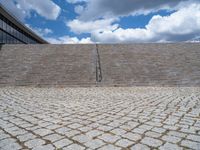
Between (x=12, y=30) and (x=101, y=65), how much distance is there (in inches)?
765

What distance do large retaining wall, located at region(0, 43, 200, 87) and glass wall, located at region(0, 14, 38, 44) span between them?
7.25m

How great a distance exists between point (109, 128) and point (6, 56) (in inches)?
626

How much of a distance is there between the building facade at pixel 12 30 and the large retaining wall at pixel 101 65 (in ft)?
25.1

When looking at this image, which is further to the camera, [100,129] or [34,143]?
[100,129]

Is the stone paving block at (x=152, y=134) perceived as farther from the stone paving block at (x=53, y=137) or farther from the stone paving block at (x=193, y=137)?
the stone paving block at (x=53, y=137)

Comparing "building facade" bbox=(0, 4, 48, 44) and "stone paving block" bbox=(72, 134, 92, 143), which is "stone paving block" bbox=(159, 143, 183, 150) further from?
"building facade" bbox=(0, 4, 48, 44)

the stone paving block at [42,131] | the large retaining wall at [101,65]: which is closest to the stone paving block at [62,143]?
the stone paving block at [42,131]

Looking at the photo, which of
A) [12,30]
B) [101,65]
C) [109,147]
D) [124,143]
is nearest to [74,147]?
[109,147]

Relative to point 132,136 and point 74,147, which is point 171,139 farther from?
point 74,147

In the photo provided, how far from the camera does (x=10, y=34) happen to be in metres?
28.3

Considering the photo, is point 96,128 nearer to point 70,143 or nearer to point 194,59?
point 70,143

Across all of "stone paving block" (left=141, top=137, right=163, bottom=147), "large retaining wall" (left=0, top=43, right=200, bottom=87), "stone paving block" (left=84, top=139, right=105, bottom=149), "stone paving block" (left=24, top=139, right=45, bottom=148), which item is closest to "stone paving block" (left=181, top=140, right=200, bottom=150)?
"stone paving block" (left=141, top=137, right=163, bottom=147)

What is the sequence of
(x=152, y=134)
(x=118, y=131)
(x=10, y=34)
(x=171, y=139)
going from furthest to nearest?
(x=10, y=34)
(x=118, y=131)
(x=152, y=134)
(x=171, y=139)

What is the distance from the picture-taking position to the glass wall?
25825 millimetres
